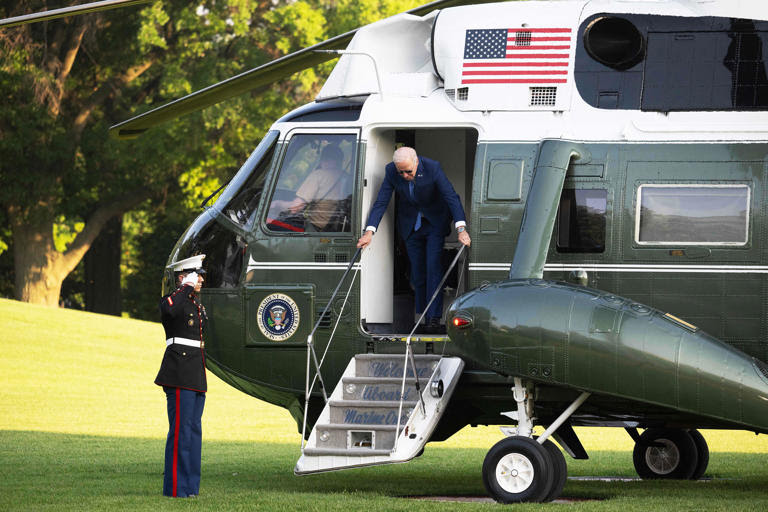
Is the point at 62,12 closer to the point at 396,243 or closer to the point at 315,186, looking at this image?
the point at 315,186

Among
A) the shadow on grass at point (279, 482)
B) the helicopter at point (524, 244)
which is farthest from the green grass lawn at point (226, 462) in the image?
the helicopter at point (524, 244)

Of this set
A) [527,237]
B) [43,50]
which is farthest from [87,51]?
[527,237]

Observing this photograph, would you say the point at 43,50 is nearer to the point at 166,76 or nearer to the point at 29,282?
the point at 166,76

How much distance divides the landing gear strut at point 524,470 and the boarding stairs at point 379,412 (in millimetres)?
630

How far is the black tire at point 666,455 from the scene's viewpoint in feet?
41.1

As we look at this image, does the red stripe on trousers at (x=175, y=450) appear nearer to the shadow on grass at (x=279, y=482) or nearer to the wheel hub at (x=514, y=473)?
the shadow on grass at (x=279, y=482)

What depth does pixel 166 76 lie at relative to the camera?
32.8m

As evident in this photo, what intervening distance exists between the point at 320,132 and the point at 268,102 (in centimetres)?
2320

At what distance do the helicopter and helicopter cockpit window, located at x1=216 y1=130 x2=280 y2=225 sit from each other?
0.02 m

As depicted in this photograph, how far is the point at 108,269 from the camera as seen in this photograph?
38.8 meters

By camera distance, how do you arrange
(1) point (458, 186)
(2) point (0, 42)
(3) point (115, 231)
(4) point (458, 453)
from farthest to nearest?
(3) point (115, 231), (2) point (0, 42), (4) point (458, 453), (1) point (458, 186)

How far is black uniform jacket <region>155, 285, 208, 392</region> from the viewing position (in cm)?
1023

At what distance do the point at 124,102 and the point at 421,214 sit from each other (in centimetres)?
2644

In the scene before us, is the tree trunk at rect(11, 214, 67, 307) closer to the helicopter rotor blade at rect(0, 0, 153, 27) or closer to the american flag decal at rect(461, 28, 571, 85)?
the helicopter rotor blade at rect(0, 0, 153, 27)
